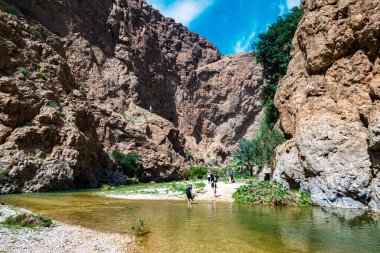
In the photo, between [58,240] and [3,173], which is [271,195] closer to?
[58,240]

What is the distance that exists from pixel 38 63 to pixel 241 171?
43.7 m

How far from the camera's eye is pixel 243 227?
14.4m

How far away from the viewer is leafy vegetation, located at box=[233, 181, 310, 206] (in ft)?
71.5

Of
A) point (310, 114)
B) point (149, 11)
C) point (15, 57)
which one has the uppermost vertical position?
point (149, 11)

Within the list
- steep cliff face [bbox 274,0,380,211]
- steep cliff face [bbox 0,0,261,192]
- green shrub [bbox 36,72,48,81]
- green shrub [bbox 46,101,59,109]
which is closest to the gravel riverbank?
steep cliff face [bbox 274,0,380,211]

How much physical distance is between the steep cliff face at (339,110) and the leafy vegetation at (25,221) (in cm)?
1598

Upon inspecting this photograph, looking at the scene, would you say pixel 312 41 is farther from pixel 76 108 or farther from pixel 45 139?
pixel 76 108

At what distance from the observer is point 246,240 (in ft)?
39.5

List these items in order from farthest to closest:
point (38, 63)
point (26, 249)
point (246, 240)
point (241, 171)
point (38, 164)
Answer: point (241, 171) < point (38, 63) < point (38, 164) < point (246, 240) < point (26, 249)

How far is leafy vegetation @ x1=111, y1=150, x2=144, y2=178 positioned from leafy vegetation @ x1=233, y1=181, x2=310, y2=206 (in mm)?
40546

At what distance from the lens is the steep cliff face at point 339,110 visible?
18.8m

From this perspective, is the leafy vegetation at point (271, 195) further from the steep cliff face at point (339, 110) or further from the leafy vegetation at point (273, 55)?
the leafy vegetation at point (273, 55)

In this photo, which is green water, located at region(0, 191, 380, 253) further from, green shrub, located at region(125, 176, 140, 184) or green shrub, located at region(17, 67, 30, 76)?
green shrub, located at region(125, 176, 140, 184)

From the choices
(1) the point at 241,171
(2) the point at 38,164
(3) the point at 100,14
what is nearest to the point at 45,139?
(2) the point at 38,164
